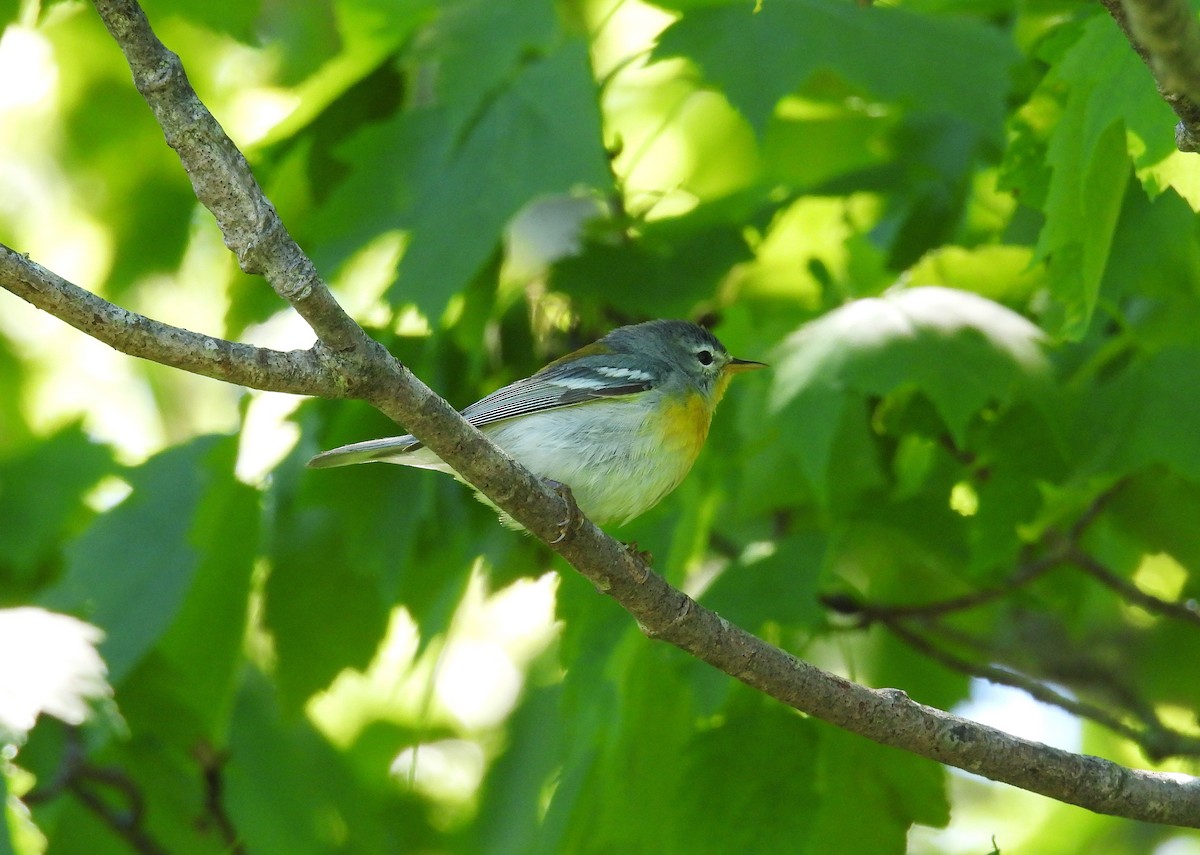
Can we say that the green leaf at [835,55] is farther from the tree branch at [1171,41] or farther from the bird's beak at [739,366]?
the tree branch at [1171,41]

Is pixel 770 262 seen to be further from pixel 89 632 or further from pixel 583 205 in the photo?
pixel 89 632

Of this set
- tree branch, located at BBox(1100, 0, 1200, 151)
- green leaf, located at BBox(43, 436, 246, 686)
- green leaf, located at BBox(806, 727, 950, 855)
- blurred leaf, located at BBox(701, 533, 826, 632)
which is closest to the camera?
tree branch, located at BBox(1100, 0, 1200, 151)

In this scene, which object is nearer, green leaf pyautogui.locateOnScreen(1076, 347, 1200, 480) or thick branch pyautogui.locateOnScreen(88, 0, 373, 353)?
thick branch pyautogui.locateOnScreen(88, 0, 373, 353)

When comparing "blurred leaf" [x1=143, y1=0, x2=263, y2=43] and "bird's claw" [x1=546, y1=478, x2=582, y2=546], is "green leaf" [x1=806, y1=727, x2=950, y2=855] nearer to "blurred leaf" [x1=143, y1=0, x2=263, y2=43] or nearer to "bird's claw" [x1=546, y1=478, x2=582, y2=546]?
"bird's claw" [x1=546, y1=478, x2=582, y2=546]

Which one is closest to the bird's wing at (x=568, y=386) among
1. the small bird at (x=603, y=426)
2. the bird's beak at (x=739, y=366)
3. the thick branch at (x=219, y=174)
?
the small bird at (x=603, y=426)

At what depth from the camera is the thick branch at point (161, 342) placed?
1.90 meters

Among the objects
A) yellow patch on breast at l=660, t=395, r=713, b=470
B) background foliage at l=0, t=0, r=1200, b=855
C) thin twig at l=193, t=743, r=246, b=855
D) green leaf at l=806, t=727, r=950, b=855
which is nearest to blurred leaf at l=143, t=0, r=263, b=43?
background foliage at l=0, t=0, r=1200, b=855

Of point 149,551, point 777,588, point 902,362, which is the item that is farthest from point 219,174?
point 149,551

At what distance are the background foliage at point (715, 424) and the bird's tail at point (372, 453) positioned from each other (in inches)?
14.6

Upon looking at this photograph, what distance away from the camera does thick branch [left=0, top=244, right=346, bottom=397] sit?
1.90 m

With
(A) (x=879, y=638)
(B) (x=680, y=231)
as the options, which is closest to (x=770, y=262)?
(B) (x=680, y=231)

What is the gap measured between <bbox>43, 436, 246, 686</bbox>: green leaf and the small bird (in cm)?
62

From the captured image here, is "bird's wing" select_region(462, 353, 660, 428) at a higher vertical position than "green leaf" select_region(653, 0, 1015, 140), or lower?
lower

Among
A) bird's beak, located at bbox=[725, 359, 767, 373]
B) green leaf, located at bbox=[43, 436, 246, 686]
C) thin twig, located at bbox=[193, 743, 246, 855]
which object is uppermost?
green leaf, located at bbox=[43, 436, 246, 686]
